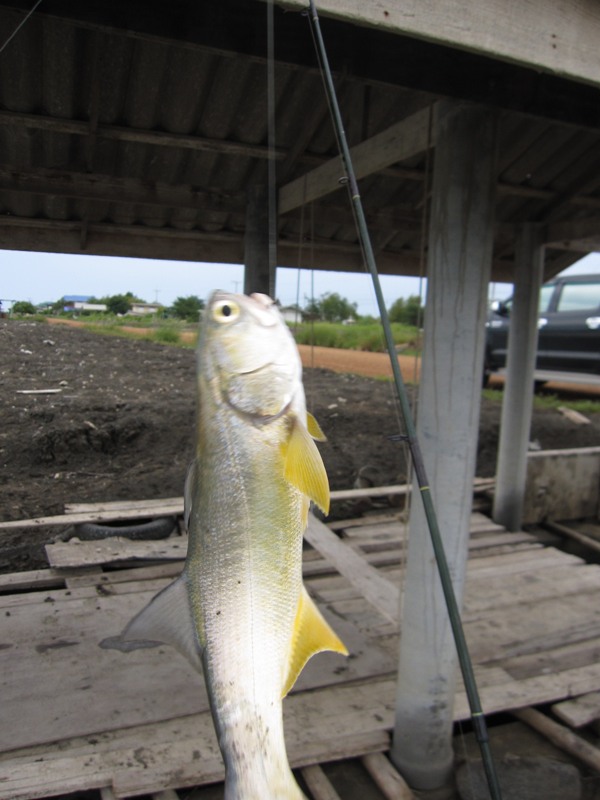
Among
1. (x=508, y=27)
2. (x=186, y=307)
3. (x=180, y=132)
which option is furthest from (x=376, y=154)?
(x=186, y=307)

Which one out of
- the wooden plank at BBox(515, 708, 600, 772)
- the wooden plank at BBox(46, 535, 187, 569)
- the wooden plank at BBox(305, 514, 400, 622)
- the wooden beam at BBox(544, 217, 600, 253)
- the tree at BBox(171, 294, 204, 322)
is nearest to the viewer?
the tree at BBox(171, 294, 204, 322)

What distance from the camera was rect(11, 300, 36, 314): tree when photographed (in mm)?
1715

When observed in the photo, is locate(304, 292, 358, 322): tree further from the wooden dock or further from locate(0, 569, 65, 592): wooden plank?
locate(0, 569, 65, 592): wooden plank

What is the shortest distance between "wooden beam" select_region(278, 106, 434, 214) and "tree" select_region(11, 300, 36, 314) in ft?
4.89

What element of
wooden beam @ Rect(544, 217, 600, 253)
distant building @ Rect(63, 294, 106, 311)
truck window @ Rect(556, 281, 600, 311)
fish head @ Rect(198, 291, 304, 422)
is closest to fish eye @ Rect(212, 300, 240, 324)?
fish head @ Rect(198, 291, 304, 422)

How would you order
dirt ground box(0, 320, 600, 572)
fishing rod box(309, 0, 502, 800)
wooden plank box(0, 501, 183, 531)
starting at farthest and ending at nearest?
1. wooden plank box(0, 501, 183, 531)
2. dirt ground box(0, 320, 600, 572)
3. fishing rod box(309, 0, 502, 800)

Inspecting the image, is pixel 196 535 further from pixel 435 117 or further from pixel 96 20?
pixel 435 117

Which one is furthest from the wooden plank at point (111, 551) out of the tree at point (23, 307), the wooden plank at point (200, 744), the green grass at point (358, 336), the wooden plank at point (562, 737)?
the tree at point (23, 307)

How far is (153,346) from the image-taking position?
2.27m

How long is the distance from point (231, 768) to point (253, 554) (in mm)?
276

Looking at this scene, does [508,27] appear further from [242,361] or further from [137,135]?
[137,135]

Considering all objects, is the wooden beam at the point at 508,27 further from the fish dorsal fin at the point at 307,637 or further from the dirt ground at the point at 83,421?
the fish dorsal fin at the point at 307,637

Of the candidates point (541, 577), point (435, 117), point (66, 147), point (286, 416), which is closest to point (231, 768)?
point (286, 416)

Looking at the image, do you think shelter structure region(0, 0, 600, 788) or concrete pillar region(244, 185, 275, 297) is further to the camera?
concrete pillar region(244, 185, 275, 297)
